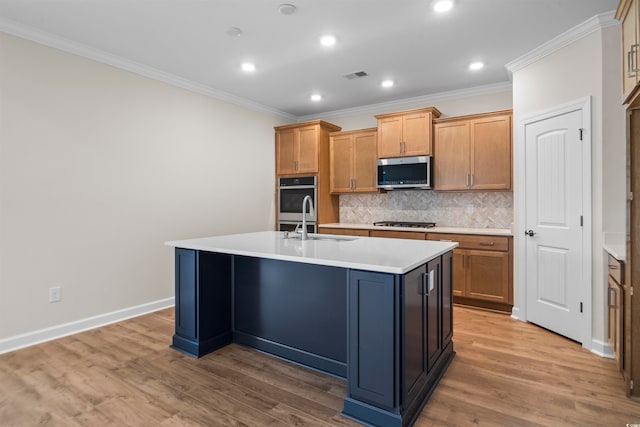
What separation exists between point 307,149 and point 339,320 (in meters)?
3.34

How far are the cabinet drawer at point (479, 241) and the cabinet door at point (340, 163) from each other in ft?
5.56

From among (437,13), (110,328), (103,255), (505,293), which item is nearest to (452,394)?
(505,293)

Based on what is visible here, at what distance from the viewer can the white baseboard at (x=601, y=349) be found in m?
2.65

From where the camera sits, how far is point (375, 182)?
494 centimetres

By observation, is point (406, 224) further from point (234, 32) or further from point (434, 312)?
point (234, 32)

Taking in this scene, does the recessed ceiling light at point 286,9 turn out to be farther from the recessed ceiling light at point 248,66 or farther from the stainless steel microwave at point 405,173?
the stainless steel microwave at point 405,173

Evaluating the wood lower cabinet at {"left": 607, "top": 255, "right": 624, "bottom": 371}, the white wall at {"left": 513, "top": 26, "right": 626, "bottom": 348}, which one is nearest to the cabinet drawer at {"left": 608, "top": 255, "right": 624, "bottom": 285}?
the wood lower cabinet at {"left": 607, "top": 255, "right": 624, "bottom": 371}

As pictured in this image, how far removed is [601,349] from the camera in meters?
2.69

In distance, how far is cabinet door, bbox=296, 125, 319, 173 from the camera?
516cm

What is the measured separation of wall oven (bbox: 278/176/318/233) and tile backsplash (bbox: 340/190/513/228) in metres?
0.67

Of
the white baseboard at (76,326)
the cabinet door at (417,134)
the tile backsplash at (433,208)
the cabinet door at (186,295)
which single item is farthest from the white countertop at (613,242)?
the white baseboard at (76,326)

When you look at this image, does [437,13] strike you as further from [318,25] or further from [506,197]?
[506,197]

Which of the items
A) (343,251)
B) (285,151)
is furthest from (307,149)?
(343,251)

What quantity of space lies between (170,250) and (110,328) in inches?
39.3
